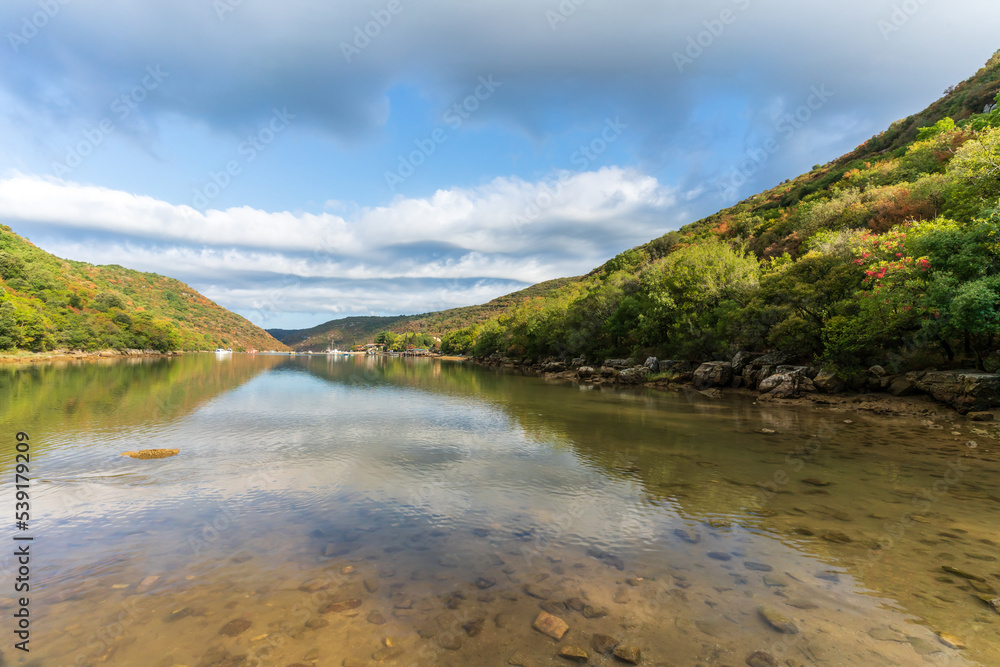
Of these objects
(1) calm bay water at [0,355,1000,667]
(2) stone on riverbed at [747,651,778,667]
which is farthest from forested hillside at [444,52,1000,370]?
(2) stone on riverbed at [747,651,778,667]

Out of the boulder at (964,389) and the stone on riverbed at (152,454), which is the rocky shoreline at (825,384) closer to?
the boulder at (964,389)

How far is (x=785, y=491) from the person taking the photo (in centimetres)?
1346

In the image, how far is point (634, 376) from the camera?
53219 mm

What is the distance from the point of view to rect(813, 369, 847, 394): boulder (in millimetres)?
32469

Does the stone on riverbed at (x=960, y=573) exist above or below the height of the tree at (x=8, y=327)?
below

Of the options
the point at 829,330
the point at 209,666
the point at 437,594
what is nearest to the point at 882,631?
the point at 437,594

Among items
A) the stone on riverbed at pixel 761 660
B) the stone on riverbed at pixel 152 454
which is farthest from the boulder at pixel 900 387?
the stone on riverbed at pixel 152 454

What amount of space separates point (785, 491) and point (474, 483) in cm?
1025

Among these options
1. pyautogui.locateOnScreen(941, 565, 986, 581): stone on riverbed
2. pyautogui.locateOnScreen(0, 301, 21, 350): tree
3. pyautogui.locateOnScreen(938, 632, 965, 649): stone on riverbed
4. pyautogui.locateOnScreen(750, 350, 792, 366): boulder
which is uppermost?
pyautogui.locateOnScreen(0, 301, 21, 350): tree

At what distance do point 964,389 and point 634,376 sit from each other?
30.8 meters

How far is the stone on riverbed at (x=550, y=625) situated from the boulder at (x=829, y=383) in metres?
36.0

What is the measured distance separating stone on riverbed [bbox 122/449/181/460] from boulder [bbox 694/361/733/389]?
44.6 m

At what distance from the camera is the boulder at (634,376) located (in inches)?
2080

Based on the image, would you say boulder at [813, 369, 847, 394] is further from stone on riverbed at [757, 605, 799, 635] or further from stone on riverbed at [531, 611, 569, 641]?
stone on riverbed at [531, 611, 569, 641]
